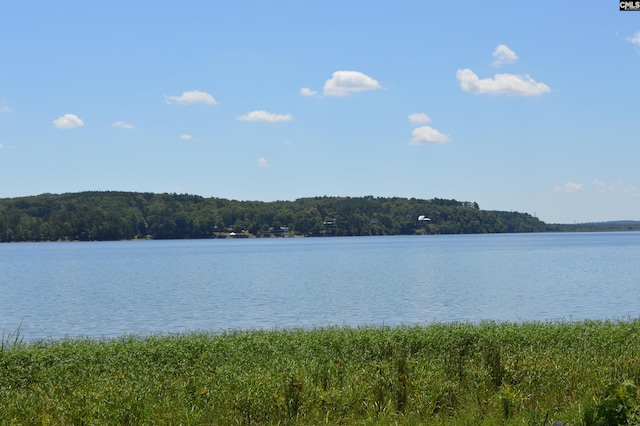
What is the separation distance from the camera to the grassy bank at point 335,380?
13133 millimetres

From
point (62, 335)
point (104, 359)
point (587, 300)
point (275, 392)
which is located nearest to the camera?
point (275, 392)

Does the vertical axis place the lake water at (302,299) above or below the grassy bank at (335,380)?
below

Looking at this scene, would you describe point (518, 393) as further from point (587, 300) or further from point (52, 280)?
point (52, 280)

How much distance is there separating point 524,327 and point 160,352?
12.0 metres

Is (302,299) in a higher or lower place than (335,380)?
lower

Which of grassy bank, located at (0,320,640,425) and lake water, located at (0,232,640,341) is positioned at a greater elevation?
grassy bank, located at (0,320,640,425)

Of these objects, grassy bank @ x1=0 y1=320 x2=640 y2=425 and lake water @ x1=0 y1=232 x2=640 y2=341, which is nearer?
grassy bank @ x1=0 y1=320 x2=640 y2=425

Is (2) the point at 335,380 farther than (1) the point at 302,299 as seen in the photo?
No

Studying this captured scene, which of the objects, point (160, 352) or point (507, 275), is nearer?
point (160, 352)

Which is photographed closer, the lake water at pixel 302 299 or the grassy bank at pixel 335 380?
the grassy bank at pixel 335 380

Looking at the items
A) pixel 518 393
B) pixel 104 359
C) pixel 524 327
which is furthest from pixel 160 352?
pixel 524 327

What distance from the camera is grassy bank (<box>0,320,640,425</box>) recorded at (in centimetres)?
1313

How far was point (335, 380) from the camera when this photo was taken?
1536 centimetres

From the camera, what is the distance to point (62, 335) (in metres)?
38.1
